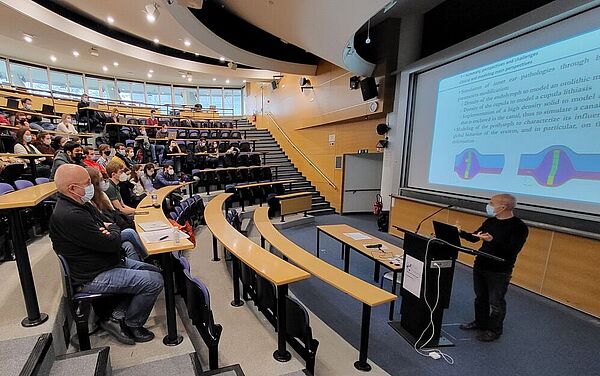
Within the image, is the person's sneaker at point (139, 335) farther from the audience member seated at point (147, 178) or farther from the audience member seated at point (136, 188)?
the audience member seated at point (147, 178)

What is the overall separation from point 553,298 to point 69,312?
5174 millimetres

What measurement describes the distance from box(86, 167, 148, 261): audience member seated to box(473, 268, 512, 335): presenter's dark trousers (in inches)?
130

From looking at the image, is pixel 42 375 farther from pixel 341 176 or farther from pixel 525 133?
pixel 341 176

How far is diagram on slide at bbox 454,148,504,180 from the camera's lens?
4.03m

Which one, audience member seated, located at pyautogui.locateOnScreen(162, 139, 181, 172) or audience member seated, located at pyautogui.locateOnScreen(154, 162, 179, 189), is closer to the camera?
audience member seated, located at pyautogui.locateOnScreen(154, 162, 179, 189)

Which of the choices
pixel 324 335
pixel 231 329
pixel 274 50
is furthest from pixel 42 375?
pixel 274 50

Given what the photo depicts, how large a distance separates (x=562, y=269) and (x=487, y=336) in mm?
1636

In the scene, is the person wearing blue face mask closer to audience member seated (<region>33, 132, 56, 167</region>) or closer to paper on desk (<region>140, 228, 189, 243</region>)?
paper on desk (<region>140, 228, 189, 243</region>)

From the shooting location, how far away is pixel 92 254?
1.98 meters

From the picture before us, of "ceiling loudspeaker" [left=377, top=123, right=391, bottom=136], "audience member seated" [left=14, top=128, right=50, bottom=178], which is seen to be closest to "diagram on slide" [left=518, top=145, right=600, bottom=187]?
"ceiling loudspeaker" [left=377, top=123, right=391, bottom=136]

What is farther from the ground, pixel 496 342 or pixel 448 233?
pixel 448 233

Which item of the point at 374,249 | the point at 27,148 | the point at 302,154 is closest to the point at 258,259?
the point at 374,249

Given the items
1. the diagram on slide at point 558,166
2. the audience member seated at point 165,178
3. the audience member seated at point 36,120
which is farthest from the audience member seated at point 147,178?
the diagram on slide at point 558,166

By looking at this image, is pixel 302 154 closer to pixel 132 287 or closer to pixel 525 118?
pixel 525 118
